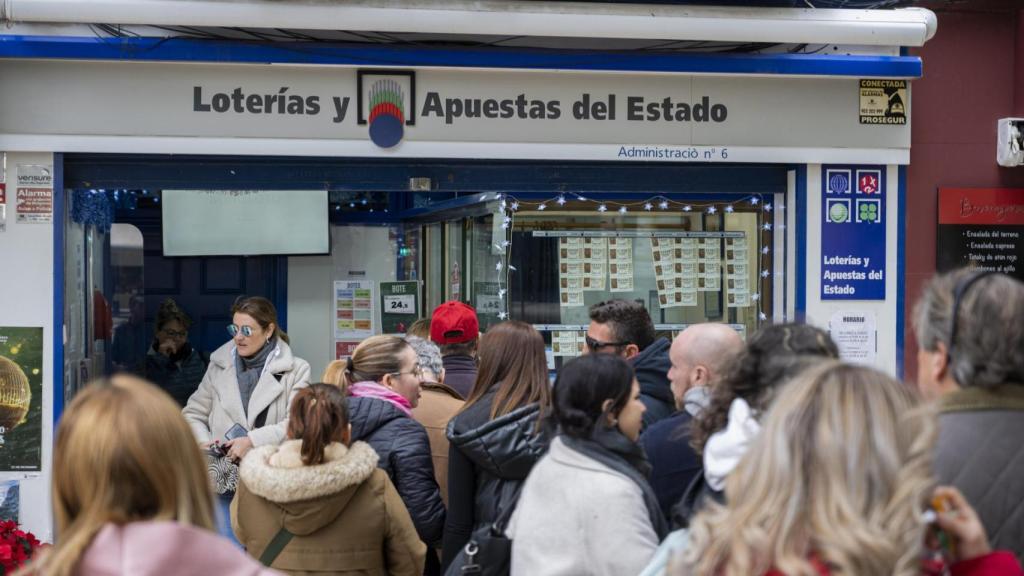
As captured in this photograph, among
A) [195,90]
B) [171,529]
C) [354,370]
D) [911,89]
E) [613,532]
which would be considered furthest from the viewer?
[911,89]

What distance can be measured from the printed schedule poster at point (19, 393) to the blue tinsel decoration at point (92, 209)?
74 cm

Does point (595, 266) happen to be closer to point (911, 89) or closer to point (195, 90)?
point (911, 89)

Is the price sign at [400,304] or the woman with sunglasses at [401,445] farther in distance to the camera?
the price sign at [400,304]

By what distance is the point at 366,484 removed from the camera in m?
3.75

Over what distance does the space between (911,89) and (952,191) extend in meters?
0.65

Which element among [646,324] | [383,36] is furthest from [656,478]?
[383,36]

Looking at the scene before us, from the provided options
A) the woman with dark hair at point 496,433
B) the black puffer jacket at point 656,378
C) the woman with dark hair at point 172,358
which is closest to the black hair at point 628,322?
the black puffer jacket at point 656,378

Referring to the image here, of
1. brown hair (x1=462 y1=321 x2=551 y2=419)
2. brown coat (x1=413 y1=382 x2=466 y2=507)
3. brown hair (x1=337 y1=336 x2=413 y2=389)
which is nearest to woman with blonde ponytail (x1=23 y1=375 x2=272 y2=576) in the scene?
brown hair (x1=462 y1=321 x2=551 y2=419)

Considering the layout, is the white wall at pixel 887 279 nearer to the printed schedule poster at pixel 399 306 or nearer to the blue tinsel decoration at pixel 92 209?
the printed schedule poster at pixel 399 306

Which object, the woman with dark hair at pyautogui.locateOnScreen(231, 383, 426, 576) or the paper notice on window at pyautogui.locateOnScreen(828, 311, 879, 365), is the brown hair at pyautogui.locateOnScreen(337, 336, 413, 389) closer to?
the woman with dark hair at pyautogui.locateOnScreen(231, 383, 426, 576)

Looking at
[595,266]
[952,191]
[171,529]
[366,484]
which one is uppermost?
[952,191]

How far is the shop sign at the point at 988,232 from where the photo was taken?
662 centimetres

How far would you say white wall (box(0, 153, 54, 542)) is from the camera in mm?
5848

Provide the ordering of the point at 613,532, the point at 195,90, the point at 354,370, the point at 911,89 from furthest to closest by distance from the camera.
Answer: the point at 911,89 < the point at 195,90 < the point at 354,370 < the point at 613,532
